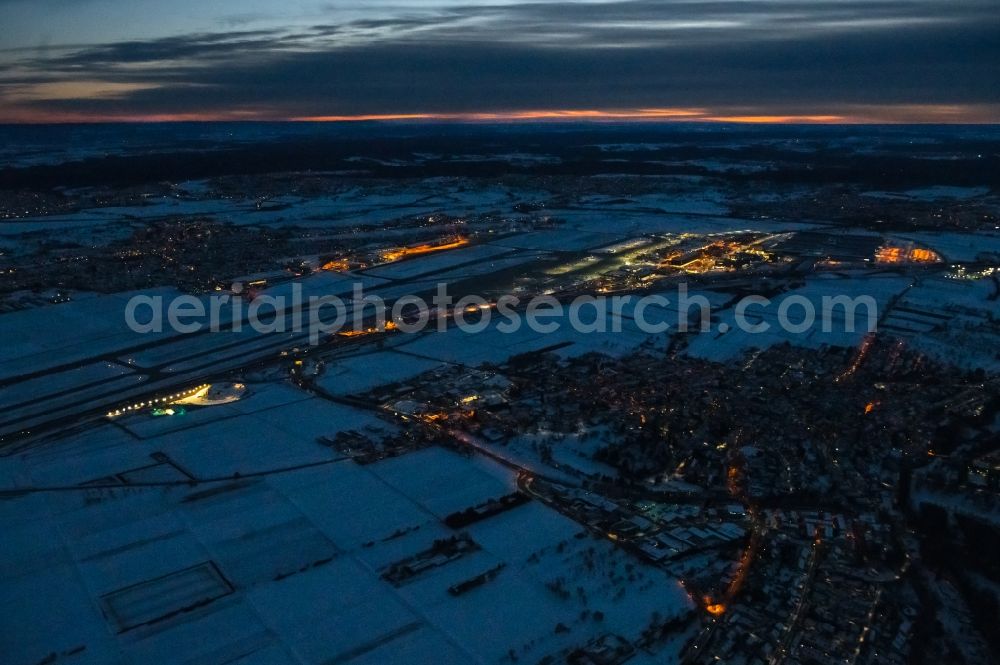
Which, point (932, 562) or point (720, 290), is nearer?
point (932, 562)

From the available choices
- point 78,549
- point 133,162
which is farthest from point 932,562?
point 133,162

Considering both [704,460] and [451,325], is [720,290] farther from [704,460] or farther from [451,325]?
[704,460]

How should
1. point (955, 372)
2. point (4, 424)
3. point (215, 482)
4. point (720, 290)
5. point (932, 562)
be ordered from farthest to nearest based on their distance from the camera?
1. point (720, 290)
2. point (955, 372)
3. point (4, 424)
4. point (215, 482)
5. point (932, 562)

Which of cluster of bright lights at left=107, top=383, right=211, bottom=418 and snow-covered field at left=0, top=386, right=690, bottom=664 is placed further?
cluster of bright lights at left=107, top=383, right=211, bottom=418

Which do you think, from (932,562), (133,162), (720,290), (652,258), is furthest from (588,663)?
(133,162)

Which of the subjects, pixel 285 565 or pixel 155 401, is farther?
pixel 155 401

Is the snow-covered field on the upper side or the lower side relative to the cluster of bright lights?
upper

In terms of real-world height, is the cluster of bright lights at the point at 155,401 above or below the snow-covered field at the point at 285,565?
below

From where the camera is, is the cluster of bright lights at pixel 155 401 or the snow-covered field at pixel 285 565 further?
the cluster of bright lights at pixel 155 401

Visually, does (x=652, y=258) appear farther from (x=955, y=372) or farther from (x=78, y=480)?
(x=78, y=480)

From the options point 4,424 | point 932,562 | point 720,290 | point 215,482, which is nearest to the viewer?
point 932,562
